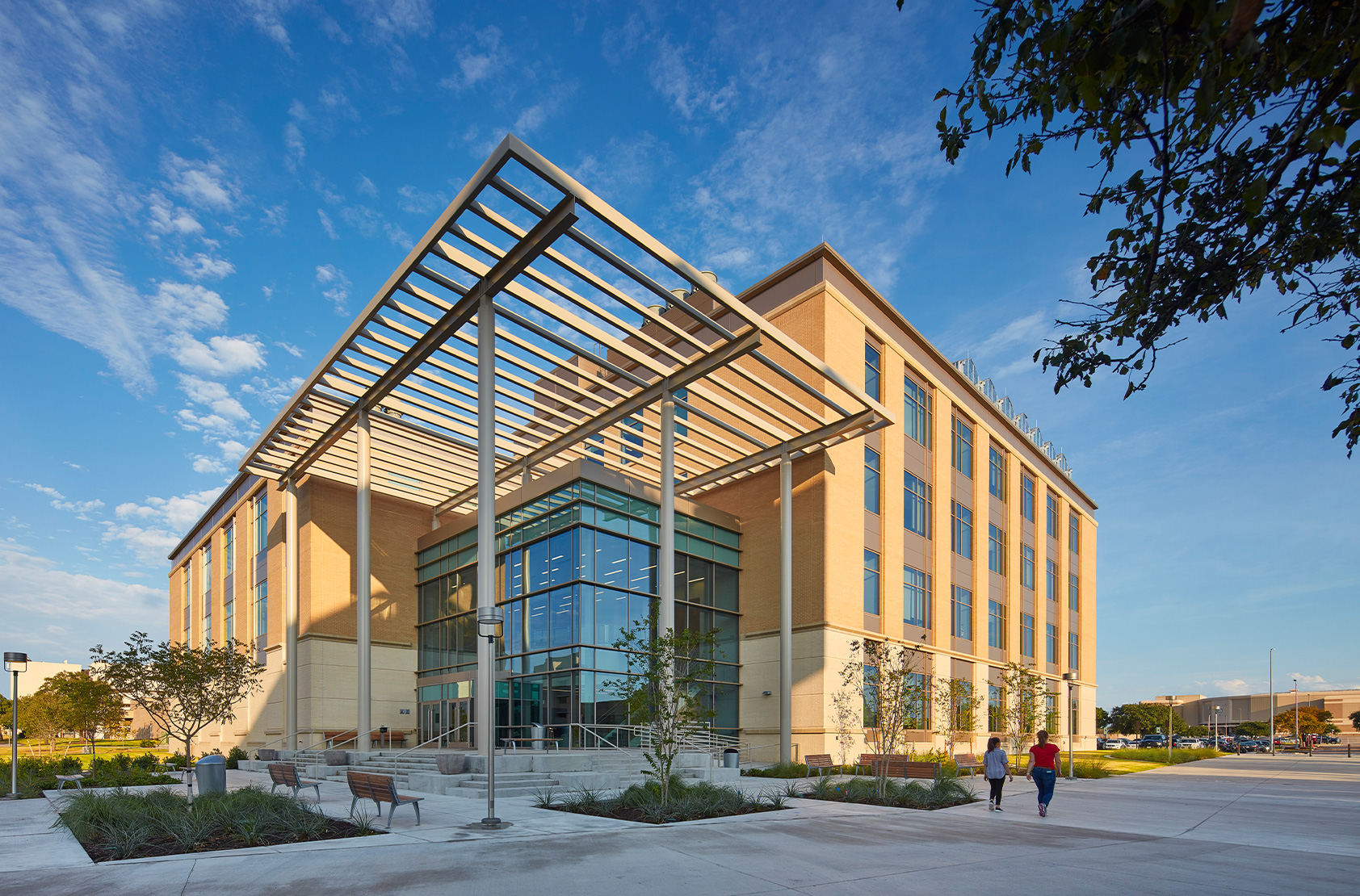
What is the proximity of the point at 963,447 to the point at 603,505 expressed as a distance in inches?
887

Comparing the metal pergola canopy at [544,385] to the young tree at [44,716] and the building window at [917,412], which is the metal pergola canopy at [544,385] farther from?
the young tree at [44,716]

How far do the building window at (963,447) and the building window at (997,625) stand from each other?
293 inches

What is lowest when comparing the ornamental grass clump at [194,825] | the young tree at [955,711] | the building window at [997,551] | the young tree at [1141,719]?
the young tree at [1141,719]

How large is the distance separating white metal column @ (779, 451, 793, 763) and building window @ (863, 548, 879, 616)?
4.06 m

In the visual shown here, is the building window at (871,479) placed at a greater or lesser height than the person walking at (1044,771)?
greater

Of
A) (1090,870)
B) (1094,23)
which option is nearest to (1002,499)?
(1090,870)

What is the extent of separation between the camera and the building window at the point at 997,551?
4444 cm

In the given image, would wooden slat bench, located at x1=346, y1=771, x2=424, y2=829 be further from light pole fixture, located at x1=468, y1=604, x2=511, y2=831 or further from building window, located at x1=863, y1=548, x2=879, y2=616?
building window, located at x1=863, y1=548, x2=879, y2=616

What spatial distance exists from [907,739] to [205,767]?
1005 inches

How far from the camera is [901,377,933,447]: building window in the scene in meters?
37.0

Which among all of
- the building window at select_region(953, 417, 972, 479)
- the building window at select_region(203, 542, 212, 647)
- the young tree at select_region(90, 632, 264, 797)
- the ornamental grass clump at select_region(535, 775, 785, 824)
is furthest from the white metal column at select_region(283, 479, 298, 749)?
the building window at select_region(953, 417, 972, 479)

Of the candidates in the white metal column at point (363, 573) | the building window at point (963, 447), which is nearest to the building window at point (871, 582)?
the building window at point (963, 447)

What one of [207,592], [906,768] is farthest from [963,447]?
[207,592]

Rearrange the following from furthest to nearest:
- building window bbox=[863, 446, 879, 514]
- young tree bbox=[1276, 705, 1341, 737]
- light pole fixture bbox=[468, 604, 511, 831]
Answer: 1. young tree bbox=[1276, 705, 1341, 737]
2. building window bbox=[863, 446, 879, 514]
3. light pole fixture bbox=[468, 604, 511, 831]
